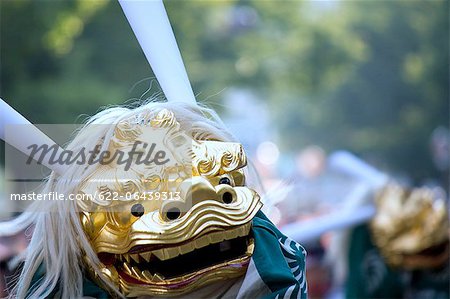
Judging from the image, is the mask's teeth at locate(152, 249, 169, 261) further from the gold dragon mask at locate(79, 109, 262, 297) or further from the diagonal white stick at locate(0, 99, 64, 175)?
the diagonal white stick at locate(0, 99, 64, 175)

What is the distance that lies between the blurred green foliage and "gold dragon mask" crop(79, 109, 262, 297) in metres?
6.43

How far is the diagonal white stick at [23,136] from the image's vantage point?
2.53m

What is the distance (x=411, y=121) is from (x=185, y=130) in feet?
45.0

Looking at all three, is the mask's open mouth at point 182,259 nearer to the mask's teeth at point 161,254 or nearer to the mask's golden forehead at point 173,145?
the mask's teeth at point 161,254

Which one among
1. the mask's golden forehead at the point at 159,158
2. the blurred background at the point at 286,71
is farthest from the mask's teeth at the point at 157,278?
the blurred background at the point at 286,71

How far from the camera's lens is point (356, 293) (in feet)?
17.8

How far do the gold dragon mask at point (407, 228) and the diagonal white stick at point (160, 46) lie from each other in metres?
2.70

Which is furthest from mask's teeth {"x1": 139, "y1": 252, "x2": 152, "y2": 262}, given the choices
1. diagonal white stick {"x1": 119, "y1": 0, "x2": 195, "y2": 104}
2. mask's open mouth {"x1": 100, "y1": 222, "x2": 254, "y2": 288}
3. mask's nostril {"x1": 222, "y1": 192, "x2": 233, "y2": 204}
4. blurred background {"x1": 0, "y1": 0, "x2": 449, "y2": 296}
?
blurred background {"x1": 0, "y1": 0, "x2": 449, "y2": 296}

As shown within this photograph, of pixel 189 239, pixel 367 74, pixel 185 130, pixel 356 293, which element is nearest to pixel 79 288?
pixel 189 239

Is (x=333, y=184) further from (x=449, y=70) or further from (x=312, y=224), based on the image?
(x=312, y=224)

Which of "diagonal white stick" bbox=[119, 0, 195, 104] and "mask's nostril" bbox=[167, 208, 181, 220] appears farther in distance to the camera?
"diagonal white stick" bbox=[119, 0, 195, 104]

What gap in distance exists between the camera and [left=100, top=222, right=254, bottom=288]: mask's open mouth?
247 centimetres

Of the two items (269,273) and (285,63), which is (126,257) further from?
(285,63)

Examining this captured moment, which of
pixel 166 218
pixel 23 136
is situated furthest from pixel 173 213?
pixel 23 136
